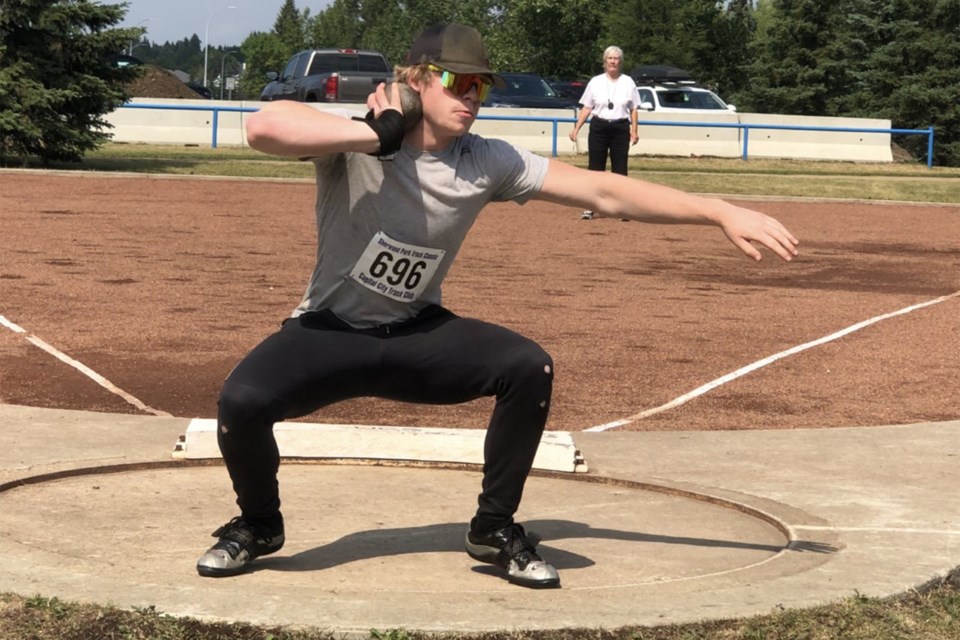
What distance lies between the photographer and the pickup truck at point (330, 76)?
3288 centimetres

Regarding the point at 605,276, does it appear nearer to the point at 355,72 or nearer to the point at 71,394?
the point at 71,394

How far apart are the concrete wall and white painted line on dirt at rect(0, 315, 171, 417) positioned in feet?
73.5

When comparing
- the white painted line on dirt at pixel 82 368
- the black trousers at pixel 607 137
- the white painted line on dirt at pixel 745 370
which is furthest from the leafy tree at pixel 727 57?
the white painted line on dirt at pixel 82 368

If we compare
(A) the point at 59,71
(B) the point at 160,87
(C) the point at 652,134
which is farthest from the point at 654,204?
(B) the point at 160,87

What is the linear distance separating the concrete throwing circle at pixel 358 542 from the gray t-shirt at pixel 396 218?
845 mm

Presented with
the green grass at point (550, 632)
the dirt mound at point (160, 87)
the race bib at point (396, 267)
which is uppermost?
the race bib at point (396, 267)

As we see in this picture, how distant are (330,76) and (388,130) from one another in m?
29.0

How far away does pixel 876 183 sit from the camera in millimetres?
28391

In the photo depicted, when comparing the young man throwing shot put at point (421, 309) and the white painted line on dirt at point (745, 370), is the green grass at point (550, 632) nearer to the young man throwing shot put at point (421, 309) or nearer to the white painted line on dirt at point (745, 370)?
the young man throwing shot put at point (421, 309)

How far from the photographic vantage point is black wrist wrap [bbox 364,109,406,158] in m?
4.37

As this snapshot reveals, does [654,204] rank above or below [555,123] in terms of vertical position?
above

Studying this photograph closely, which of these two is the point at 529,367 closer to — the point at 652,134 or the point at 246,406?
the point at 246,406

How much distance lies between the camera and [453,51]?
463 centimetres

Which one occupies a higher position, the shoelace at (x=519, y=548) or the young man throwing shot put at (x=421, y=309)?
the young man throwing shot put at (x=421, y=309)
